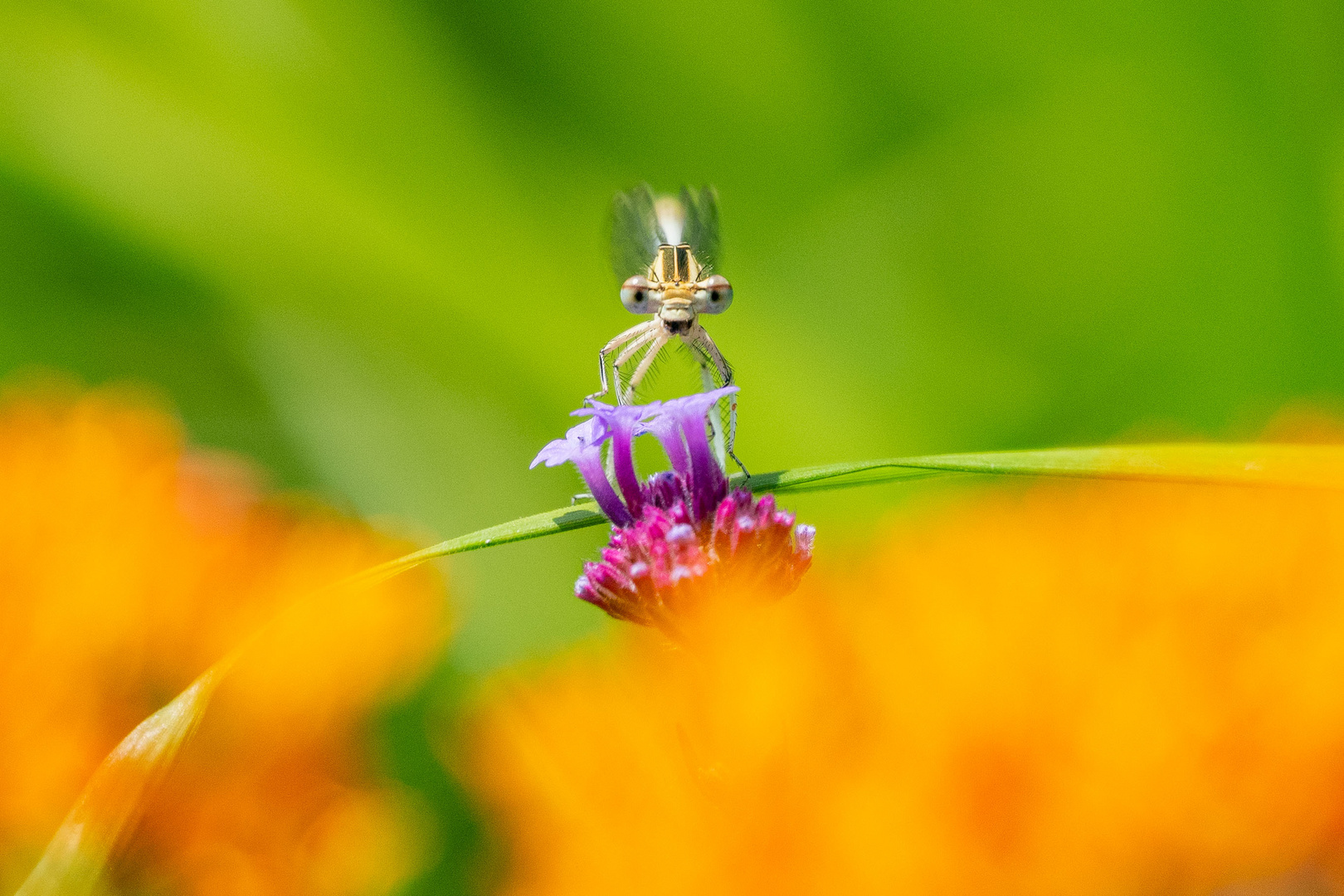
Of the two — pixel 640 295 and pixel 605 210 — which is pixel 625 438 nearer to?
pixel 640 295

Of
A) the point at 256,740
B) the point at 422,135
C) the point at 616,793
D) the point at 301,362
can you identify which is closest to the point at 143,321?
the point at 301,362

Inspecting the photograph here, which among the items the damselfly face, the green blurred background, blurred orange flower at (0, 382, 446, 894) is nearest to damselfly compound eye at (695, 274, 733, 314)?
the damselfly face

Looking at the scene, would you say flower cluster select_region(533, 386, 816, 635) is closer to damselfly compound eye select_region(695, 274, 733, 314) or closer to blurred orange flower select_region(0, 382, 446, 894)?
damselfly compound eye select_region(695, 274, 733, 314)

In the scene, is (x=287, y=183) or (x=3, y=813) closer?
(x=3, y=813)

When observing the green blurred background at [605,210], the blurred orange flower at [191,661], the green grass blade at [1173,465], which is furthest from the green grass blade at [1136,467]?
the green blurred background at [605,210]

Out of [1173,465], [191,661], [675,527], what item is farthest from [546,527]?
[191,661]

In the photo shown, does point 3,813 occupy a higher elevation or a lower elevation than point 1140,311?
lower

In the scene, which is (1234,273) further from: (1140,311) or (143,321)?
(143,321)
